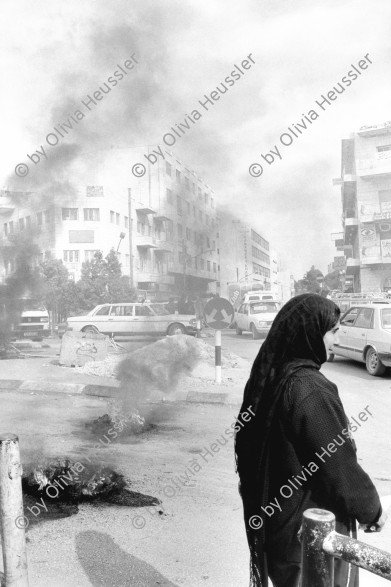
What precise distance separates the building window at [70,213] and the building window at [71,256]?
455 millimetres

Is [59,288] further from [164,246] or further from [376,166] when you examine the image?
[376,166]

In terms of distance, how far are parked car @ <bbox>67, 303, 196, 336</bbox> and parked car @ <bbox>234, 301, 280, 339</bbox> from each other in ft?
24.8

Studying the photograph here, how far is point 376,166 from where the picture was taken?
23.6 meters

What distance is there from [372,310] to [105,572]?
28.7 ft

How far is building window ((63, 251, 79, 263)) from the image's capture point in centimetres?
636

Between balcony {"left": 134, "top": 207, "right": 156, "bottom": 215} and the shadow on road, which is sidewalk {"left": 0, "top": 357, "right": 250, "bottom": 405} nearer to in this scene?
balcony {"left": 134, "top": 207, "right": 156, "bottom": 215}

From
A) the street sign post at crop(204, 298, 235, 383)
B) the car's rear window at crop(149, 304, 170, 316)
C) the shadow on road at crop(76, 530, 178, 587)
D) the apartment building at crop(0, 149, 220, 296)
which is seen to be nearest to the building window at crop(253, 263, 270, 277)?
the apartment building at crop(0, 149, 220, 296)

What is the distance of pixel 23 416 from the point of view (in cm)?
694

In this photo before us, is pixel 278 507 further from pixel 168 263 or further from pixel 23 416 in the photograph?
pixel 23 416

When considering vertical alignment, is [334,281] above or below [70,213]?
above

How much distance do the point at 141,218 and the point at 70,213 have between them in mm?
891

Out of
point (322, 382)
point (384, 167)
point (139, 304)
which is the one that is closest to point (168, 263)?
point (139, 304)

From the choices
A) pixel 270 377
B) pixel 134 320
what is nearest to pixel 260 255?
pixel 134 320

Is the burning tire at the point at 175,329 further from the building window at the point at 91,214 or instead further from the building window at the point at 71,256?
the building window at the point at 91,214
